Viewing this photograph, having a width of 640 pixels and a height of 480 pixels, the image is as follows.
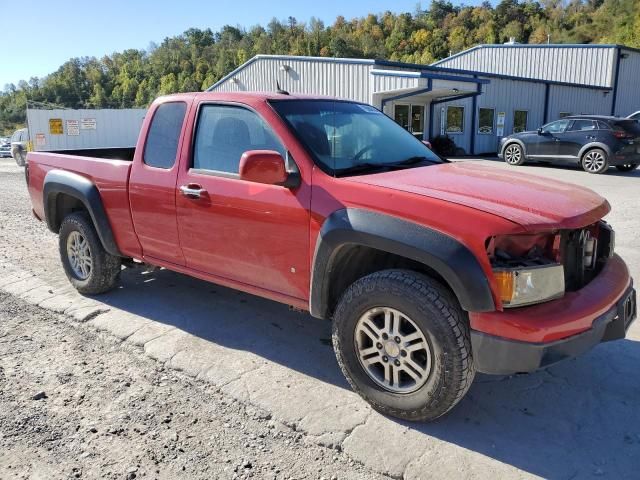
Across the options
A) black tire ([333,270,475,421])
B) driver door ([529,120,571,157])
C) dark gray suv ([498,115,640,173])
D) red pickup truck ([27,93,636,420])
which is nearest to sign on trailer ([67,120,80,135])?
dark gray suv ([498,115,640,173])

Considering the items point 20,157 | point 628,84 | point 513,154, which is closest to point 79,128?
point 20,157

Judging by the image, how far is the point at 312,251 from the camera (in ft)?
10.7

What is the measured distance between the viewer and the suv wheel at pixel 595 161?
50.0ft

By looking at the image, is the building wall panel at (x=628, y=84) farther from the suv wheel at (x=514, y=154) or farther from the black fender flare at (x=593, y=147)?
the black fender flare at (x=593, y=147)

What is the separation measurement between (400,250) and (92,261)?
3.31 metres

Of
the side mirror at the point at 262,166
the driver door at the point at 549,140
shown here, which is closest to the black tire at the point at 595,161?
the driver door at the point at 549,140

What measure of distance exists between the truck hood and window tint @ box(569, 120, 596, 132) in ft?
44.5

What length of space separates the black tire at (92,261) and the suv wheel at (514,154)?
15509 millimetres

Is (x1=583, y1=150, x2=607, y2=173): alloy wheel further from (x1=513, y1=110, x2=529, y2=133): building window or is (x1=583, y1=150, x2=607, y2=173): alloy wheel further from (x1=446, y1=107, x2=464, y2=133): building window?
(x1=513, y1=110, x2=529, y2=133): building window

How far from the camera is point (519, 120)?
2638cm

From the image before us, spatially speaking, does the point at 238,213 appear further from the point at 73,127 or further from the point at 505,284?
the point at 73,127

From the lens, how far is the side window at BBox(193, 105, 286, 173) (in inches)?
144

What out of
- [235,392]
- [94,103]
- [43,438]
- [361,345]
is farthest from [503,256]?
[94,103]

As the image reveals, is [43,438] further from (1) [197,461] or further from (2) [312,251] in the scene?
(2) [312,251]
